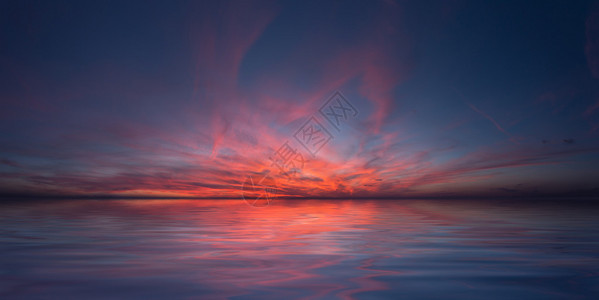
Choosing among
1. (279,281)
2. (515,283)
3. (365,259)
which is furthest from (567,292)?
(279,281)

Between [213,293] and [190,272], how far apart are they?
137 cm

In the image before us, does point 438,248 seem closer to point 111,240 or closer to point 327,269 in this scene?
point 327,269

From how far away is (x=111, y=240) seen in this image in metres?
9.01

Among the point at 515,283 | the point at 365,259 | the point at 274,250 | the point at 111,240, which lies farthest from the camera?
the point at 111,240

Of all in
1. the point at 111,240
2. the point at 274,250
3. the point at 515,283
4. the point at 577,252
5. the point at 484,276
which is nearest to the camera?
the point at 515,283

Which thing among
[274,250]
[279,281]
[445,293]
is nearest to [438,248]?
[445,293]

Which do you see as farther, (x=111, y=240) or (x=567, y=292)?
(x=111, y=240)

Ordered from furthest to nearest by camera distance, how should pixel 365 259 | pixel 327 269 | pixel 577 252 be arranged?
pixel 577 252 < pixel 365 259 < pixel 327 269

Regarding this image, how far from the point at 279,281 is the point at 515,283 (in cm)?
394

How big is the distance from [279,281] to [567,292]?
4.43 metres

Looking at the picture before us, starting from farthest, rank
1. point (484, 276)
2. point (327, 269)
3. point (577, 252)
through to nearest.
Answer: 1. point (577, 252)
2. point (327, 269)
3. point (484, 276)

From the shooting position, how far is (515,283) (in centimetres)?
479

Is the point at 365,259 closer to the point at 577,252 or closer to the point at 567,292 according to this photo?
the point at 567,292

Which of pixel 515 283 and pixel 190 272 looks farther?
pixel 190 272
